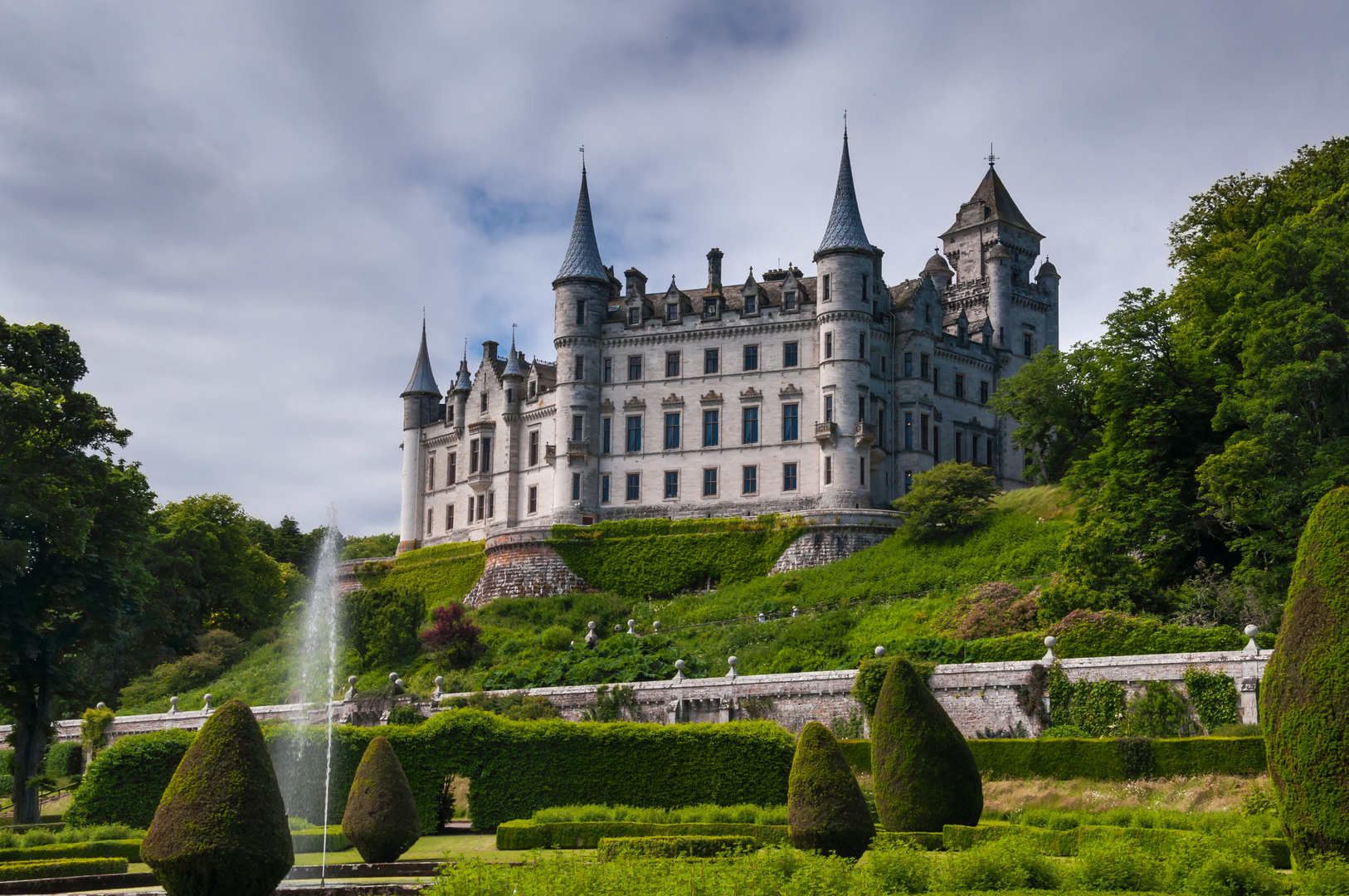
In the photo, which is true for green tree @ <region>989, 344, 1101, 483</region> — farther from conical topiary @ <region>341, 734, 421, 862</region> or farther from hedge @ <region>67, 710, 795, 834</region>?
conical topiary @ <region>341, 734, 421, 862</region>

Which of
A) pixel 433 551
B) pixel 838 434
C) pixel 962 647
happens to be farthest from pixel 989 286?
pixel 962 647

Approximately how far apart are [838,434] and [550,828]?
34518mm

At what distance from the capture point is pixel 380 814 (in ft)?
68.5

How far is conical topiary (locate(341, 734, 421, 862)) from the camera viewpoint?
20812 millimetres

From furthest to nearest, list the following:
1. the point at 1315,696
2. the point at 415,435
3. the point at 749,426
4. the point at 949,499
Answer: the point at 415,435 < the point at 749,426 < the point at 949,499 < the point at 1315,696

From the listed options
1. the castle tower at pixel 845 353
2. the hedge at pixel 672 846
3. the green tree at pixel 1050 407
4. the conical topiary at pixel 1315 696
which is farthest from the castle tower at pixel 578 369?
the conical topiary at pixel 1315 696

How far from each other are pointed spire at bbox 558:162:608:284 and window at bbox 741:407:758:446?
9666 millimetres

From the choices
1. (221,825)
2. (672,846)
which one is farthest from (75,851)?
(672,846)

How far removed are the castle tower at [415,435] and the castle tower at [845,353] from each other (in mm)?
24919

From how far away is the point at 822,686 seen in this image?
3112 cm

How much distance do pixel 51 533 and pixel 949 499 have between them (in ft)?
102

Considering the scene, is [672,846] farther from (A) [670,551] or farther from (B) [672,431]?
(B) [672,431]

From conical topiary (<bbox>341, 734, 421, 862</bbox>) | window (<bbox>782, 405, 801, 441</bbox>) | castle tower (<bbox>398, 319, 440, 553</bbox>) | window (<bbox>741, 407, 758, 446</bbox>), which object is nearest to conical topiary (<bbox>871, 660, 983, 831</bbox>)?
conical topiary (<bbox>341, 734, 421, 862</bbox>)

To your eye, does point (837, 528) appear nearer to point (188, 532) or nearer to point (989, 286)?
point (989, 286)
